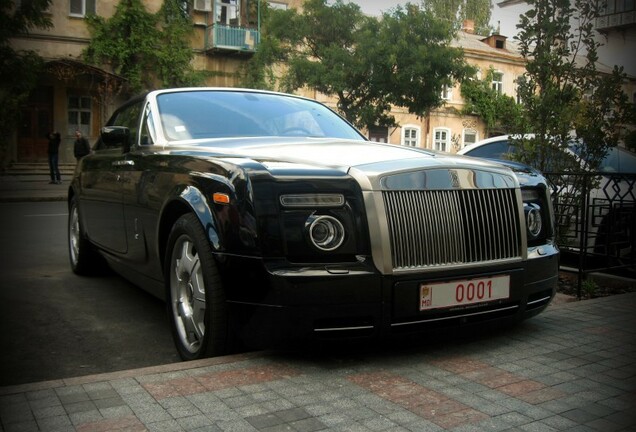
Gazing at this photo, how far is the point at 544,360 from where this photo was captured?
337cm

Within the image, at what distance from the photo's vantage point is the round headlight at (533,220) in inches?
151

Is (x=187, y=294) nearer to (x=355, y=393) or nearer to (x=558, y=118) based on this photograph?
(x=355, y=393)

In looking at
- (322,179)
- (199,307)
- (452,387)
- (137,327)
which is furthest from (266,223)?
(137,327)

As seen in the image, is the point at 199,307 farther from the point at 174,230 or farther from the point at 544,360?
the point at 544,360

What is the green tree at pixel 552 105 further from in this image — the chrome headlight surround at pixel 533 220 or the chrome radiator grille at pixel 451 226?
the chrome radiator grille at pixel 451 226

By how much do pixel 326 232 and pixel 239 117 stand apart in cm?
180

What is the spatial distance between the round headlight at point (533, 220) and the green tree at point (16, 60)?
3.19 metres

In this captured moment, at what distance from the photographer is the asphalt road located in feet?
12.0

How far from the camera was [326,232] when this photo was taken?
310 centimetres

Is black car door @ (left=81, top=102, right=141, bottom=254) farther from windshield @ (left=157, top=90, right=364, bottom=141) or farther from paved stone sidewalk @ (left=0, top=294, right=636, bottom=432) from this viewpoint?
paved stone sidewalk @ (left=0, top=294, right=636, bottom=432)

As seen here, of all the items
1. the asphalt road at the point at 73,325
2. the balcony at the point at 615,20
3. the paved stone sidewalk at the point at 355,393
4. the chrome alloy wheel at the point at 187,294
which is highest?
the balcony at the point at 615,20

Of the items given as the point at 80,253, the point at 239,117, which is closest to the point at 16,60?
the point at 239,117

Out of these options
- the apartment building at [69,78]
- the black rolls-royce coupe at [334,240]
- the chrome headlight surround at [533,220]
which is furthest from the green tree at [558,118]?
the apartment building at [69,78]

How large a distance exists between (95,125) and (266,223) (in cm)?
368
